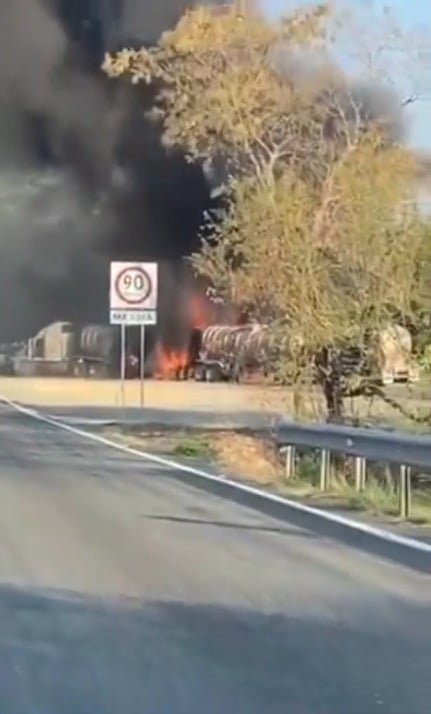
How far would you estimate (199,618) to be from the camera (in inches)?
309

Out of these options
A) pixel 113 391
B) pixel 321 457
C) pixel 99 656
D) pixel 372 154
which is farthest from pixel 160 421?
pixel 99 656

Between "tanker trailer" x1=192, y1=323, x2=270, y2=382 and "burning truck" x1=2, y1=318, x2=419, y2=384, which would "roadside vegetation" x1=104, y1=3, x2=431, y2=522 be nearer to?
"tanker trailer" x1=192, y1=323, x2=270, y2=382

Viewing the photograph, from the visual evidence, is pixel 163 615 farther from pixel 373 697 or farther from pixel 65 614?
pixel 373 697

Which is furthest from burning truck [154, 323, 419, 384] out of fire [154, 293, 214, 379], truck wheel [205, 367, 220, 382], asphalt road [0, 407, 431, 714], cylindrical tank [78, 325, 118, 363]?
cylindrical tank [78, 325, 118, 363]

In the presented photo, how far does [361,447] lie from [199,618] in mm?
6331

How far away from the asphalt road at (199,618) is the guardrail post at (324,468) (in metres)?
2.06

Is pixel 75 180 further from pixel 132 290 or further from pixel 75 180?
pixel 132 290

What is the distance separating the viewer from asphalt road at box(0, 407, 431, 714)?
20.3 feet

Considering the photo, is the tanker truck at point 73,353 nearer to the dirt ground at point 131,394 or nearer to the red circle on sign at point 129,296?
the dirt ground at point 131,394

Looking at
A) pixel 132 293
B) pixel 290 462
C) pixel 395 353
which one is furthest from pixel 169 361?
pixel 290 462

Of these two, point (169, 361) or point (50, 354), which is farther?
point (50, 354)

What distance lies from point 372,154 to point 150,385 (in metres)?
29.7

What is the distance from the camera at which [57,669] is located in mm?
6672

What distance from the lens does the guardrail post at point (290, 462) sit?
16.8 m
